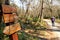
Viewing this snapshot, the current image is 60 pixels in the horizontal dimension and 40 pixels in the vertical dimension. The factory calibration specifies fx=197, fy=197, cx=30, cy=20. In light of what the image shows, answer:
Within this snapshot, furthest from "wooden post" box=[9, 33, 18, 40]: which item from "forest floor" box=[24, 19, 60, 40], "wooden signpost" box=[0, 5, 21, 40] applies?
"forest floor" box=[24, 19, 60, 40]

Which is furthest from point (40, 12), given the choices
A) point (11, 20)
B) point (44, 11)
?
point (11, 20)

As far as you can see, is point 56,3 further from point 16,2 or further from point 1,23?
point 1,23

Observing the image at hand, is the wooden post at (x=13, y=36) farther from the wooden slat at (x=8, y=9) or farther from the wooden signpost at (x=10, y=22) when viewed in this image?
the wooden slat at (x=8, y=9)

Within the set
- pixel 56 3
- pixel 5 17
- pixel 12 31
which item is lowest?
pixel 12 31

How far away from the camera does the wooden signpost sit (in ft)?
5.10

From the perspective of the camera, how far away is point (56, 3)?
1707 millimetres

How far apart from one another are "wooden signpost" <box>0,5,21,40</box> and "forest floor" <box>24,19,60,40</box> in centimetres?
14

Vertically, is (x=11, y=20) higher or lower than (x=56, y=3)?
lower

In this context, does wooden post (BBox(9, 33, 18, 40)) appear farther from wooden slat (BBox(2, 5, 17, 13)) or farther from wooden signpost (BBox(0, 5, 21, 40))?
wooden slat (BBox(2, 5, 17, 13))

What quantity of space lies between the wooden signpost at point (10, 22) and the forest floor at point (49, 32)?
0.14 m

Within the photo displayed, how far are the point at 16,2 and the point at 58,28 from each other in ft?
1.40

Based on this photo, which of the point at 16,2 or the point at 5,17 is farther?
the point at 16,2

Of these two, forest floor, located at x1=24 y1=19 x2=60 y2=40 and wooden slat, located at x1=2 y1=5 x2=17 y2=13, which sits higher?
wooden slat, located at x1=2 y1=5 x2=17 y2=13

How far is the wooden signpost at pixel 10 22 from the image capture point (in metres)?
1.55
